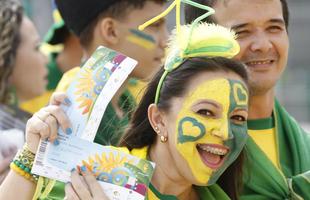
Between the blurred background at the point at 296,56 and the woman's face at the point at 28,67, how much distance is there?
431 centimetres

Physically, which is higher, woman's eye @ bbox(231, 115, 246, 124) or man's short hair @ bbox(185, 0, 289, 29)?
man's short hair @ bbox(185, 0, 289, 29)

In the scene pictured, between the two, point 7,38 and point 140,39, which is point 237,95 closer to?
point 140,39

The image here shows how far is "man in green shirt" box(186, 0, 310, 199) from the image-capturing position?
334 centimetres

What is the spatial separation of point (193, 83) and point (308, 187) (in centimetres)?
69

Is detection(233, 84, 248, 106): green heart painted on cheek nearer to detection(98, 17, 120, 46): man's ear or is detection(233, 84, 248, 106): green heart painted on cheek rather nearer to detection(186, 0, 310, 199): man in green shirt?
detection(186, 0, 310, 199): man in green shirt

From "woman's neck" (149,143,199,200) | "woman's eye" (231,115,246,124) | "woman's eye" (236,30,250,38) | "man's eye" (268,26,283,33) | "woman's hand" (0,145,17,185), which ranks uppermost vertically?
"man's eye" (268,26,283,33)

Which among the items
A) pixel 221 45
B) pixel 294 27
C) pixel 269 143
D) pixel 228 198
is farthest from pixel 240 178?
pixel 294 27

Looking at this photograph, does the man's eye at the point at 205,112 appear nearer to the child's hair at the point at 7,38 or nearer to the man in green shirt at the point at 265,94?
the man in green shirt at the point at 265,94

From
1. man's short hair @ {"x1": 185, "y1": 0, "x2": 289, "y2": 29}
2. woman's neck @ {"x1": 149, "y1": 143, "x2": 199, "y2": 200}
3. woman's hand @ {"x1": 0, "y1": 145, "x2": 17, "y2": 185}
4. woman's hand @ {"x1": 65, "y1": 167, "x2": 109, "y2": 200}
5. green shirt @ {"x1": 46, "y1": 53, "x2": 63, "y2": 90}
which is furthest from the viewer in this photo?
green shirt @ {"x1": 46, "y1": 53, "x2": 63, "y2": 90}

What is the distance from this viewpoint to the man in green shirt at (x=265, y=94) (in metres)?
3.34

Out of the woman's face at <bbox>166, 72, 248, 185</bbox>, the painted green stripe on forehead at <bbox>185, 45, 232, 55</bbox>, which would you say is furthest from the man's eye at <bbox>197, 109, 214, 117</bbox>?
the painted green stripe on forehead at <bbox>185, 45, 232, 55</bbox>

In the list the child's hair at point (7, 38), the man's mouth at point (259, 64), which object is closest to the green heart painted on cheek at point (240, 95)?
the man's mouth at point (259, 64)

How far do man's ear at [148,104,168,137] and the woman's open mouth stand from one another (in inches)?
6.6

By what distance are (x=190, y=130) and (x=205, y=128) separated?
55 millimetres
